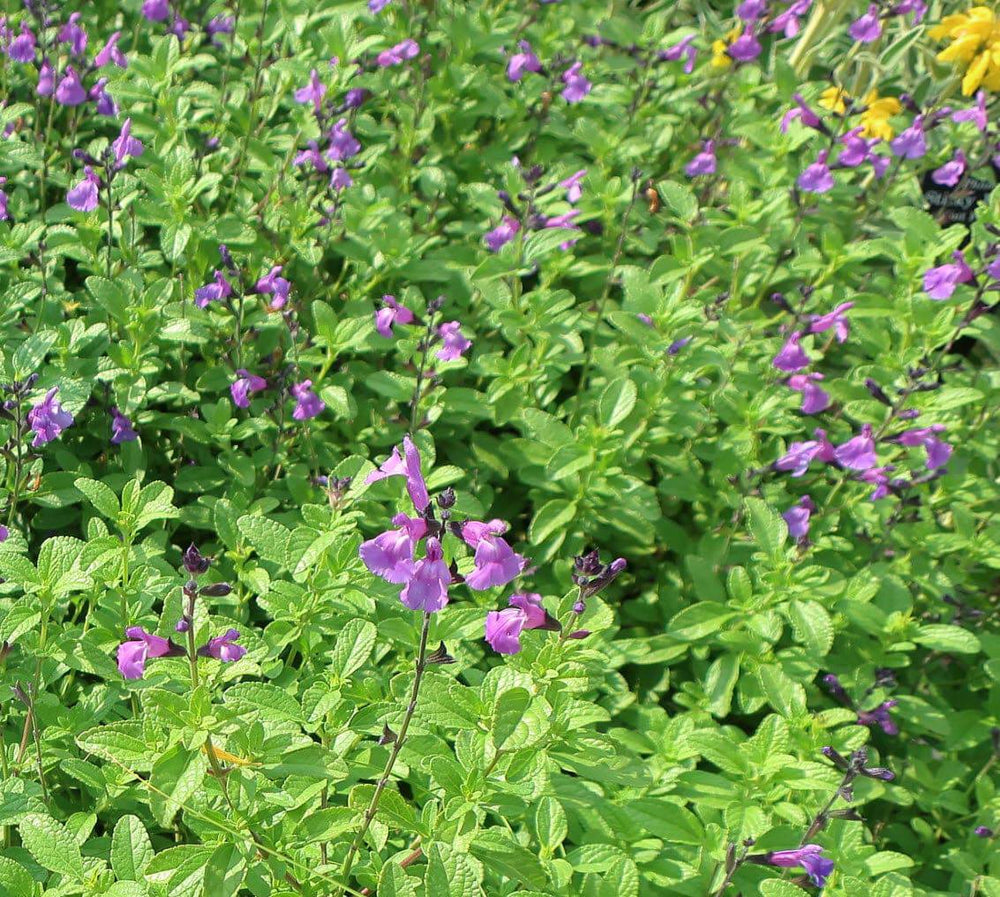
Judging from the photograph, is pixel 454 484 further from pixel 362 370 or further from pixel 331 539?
pixel 331 539

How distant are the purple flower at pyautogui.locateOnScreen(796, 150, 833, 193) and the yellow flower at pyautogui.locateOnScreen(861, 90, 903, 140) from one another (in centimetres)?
91

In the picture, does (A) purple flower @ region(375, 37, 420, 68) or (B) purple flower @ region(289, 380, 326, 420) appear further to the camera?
(A) purple flower @ region(375, 37, 420, 68)

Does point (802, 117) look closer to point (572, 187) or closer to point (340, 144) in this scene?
point (572, 187)

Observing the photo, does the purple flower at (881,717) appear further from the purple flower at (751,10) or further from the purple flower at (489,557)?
the purple flower at (751,10)

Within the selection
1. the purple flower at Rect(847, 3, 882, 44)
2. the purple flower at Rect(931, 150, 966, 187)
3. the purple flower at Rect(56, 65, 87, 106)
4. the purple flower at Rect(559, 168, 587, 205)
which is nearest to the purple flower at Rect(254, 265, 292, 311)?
the purple flower at Rect(56, 65, 87, 106)

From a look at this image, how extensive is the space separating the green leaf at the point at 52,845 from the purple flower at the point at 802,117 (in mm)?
3791

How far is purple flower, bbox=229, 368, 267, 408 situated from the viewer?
337 centimetres

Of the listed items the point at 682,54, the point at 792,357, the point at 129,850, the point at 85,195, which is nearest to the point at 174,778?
the point at 129,850

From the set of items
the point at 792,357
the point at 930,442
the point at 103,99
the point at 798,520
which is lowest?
the point at 798,520

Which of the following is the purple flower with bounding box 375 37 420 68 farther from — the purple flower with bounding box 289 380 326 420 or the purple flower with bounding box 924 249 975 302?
the purple flower with bounding box 924 249 975 302

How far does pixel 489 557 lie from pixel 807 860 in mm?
1128

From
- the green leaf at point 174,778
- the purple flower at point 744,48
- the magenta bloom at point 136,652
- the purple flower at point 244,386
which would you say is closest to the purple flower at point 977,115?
the purple flower at point 744,48

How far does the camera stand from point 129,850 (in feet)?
6.93

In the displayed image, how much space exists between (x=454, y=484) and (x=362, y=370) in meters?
0.55
